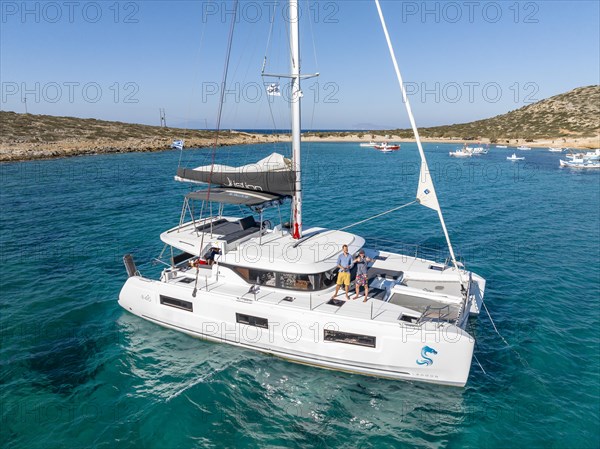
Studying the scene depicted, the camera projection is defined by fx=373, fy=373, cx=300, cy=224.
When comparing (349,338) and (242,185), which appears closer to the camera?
(349,338)

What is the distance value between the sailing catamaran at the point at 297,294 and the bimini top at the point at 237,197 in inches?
1.8

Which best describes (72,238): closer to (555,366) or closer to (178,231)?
(178,231)

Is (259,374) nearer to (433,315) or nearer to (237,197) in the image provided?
(433,315)

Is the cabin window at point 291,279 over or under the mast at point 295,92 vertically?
under

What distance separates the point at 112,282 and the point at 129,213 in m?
13.9

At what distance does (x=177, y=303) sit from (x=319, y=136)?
488 ft

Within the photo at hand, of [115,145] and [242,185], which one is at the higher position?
[115,145]

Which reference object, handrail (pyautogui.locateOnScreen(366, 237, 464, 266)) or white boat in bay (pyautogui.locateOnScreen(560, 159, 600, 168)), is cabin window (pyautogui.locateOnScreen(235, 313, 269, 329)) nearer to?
handrail (pyautogui.locateOnScreen(366, 237, 464, 266))

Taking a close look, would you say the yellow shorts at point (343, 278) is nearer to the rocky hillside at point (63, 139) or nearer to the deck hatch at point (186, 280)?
the deck hatch at point (186, 280)

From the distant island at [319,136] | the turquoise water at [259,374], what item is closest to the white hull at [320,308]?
the turquoise water at [259,374]

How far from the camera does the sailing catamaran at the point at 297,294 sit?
10.8 meters

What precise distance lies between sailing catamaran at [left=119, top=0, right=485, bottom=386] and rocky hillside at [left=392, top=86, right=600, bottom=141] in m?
109

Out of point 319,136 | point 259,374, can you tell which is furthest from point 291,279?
point 319,136

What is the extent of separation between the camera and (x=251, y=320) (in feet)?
40.3
